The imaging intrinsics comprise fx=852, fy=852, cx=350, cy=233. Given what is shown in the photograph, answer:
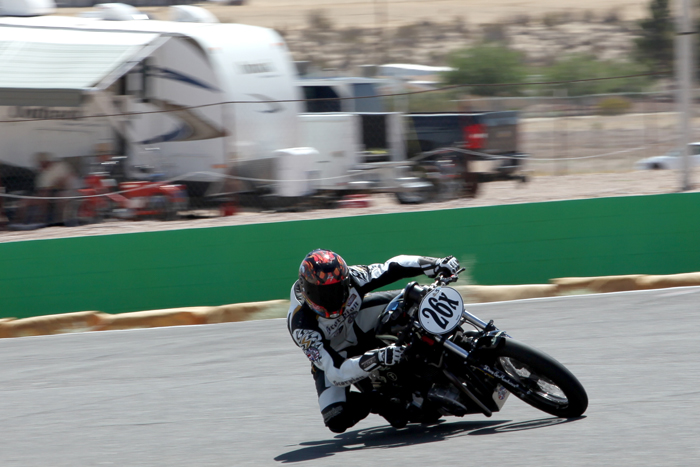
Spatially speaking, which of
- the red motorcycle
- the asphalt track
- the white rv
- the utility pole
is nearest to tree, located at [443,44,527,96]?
the white rv

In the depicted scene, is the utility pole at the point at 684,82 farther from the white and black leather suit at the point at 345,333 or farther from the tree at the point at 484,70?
the tree at the point at 484,70

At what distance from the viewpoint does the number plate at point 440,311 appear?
15.7 feet

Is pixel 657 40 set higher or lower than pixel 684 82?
higher

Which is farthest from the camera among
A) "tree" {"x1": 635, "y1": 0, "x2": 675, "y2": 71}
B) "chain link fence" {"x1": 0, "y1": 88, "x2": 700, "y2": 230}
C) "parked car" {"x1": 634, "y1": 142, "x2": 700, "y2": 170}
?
"tree" {"x1": 635, "y1": 0, "x2": 675, "y2": 71}

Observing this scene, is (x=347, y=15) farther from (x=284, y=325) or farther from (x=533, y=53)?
(x=284, y=325)

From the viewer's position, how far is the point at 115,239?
10.8 metres

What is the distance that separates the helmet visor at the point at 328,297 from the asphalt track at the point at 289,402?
2.91 feet

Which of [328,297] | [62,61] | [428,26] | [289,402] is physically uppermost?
[428,26]

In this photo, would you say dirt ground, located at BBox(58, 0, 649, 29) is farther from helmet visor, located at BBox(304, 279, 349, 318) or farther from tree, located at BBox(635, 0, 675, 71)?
helmet visor, located at BBox(304, 279, 349, 318)

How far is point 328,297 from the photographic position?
16.9ft

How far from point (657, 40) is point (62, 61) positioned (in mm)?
29788

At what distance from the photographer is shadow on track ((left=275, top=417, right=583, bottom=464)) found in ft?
17.1

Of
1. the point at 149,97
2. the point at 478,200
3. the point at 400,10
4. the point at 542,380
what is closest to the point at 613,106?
the point at 478,200

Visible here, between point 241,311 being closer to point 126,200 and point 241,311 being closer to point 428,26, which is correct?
point 126,200
